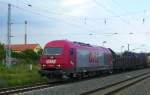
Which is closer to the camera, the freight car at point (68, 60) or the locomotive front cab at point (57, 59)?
the locomotive front cab at point (57, 59)

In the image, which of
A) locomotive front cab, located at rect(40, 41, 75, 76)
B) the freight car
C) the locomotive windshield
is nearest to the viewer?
locomotive front cab, located at rect(40, 41, 75, 76)

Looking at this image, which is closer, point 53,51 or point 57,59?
point 57,59

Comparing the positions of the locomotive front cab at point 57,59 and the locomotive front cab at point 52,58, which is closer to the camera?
the locomotive front cab at point 57,59

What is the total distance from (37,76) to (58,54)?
2.76m

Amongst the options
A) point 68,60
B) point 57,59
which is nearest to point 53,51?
point 57,59

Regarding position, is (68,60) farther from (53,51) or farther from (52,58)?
(53,51)

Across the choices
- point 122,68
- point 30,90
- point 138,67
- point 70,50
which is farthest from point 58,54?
point 138,67

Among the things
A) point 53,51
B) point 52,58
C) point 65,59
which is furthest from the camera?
point 53,51

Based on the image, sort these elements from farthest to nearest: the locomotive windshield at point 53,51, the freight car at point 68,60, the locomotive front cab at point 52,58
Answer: the locomotive windshield at point 53,51
the locomotive front cab at point 52,58
the freight car at point 68,60

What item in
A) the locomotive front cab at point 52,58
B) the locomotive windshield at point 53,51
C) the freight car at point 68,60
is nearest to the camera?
the freight car at point 68,60

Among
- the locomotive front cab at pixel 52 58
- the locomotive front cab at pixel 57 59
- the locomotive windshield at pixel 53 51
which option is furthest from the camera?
the locomotive windshield at pixel 53 51

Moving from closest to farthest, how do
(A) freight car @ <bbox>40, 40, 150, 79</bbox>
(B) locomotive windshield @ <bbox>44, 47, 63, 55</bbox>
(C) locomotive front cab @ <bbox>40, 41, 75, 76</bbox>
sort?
(C) locomotive front cab @ <bbox>40, 41, 75, 76</bbox>, (A) freight car @ <bbox>40, 40, 150, 79</bbox>, (B) locomotive windshield @ <bbox>44, 47, 63, 55</bbox>

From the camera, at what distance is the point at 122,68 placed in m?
60.0

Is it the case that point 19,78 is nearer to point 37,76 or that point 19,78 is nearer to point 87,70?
point 37,76
